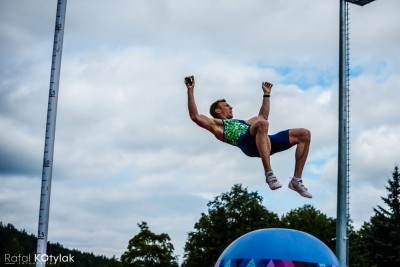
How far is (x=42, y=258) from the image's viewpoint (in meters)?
8.39

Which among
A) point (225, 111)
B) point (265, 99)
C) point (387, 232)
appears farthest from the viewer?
point (387, 232)

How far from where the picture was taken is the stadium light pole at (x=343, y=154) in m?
13.0

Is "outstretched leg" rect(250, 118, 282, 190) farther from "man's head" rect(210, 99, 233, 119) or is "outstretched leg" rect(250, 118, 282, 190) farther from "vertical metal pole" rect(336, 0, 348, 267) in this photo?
"vertical metal pole" rect(336, 0, 348, 267)

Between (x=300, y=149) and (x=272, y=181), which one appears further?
(x=300, y=149)

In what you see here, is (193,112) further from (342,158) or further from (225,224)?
(225,224)

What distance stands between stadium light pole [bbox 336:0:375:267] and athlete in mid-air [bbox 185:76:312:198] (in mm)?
5052

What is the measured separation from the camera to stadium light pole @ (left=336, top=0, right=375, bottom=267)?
13.0m

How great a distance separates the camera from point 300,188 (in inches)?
325

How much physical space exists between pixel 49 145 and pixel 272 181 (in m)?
3.13

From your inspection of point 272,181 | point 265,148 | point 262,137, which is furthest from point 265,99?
point 272,181

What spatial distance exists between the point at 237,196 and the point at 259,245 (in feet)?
117

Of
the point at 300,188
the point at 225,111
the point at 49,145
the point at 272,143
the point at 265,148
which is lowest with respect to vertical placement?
the point at 300,188

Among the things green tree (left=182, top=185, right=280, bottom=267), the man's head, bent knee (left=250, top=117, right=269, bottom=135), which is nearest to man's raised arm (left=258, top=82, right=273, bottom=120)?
bent knee (left=250, top=117, right=269, bottom=135)

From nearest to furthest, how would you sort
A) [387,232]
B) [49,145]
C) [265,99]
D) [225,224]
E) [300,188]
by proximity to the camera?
[300,188], [265,99], [49,145], [387,232], [225,224]
